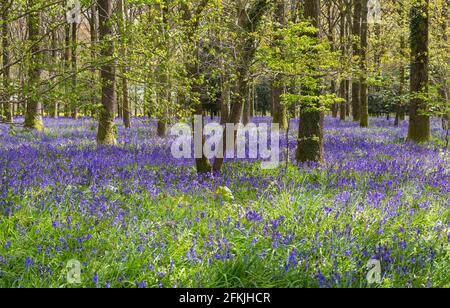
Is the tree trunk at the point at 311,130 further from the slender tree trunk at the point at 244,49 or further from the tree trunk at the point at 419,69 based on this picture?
the tree trunk at the point at 419,69

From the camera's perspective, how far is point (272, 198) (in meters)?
6.12

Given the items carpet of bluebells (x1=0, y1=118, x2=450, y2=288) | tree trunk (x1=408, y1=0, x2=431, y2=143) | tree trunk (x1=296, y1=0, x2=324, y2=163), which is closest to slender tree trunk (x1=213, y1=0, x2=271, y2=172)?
carpet of bluebells (x1=0, y1=118, x2=450, y2=288)

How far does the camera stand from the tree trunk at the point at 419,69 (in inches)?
547

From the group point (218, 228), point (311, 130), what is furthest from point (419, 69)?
point (218, 228)

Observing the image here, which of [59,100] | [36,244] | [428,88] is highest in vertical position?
[428,88]

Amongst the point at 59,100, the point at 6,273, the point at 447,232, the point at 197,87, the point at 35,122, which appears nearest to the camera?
the point at 6,273

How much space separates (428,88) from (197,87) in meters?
9.30

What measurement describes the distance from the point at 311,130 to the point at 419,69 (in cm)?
696

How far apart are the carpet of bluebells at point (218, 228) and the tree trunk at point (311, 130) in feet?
4.12

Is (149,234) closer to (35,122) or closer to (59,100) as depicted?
(59,100)

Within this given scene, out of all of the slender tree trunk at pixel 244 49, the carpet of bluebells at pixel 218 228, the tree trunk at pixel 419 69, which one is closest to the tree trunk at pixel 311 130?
the carpet of bluebells at pixel 218 228

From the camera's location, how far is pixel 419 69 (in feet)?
46.0

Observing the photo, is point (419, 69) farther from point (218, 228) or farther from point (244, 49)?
point (218, 228)
